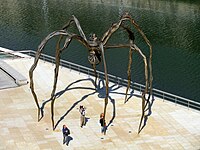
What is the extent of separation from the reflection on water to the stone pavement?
13.9m

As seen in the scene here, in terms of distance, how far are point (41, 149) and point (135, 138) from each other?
5.83 metres

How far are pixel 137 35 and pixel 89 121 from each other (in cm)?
4061

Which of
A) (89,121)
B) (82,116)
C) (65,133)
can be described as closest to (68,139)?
(65,133)

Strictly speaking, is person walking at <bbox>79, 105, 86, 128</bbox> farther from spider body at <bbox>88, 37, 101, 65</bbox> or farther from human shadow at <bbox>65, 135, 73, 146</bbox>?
spider body at <bbox>88, 37, 101, 65</bbox>

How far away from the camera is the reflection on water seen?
168 feet

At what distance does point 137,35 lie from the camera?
67938 millimetres

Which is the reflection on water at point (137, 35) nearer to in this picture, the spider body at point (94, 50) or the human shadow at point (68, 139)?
the spider body at point (94, 50)

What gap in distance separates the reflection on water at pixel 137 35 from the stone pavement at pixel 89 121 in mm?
13856

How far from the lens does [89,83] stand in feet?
117

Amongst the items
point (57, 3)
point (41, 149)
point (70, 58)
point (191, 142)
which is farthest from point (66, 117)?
point (57, 3)

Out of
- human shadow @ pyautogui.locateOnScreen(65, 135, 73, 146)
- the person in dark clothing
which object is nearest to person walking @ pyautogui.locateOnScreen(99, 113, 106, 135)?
human shadow @ pyautogui.locateOnScreen(65, 135, 73, 146)

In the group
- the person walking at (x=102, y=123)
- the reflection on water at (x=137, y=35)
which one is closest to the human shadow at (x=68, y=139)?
the person walking at (x=102, y=123)

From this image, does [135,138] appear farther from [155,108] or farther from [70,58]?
[70,58]

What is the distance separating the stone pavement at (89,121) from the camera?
85.1ft
